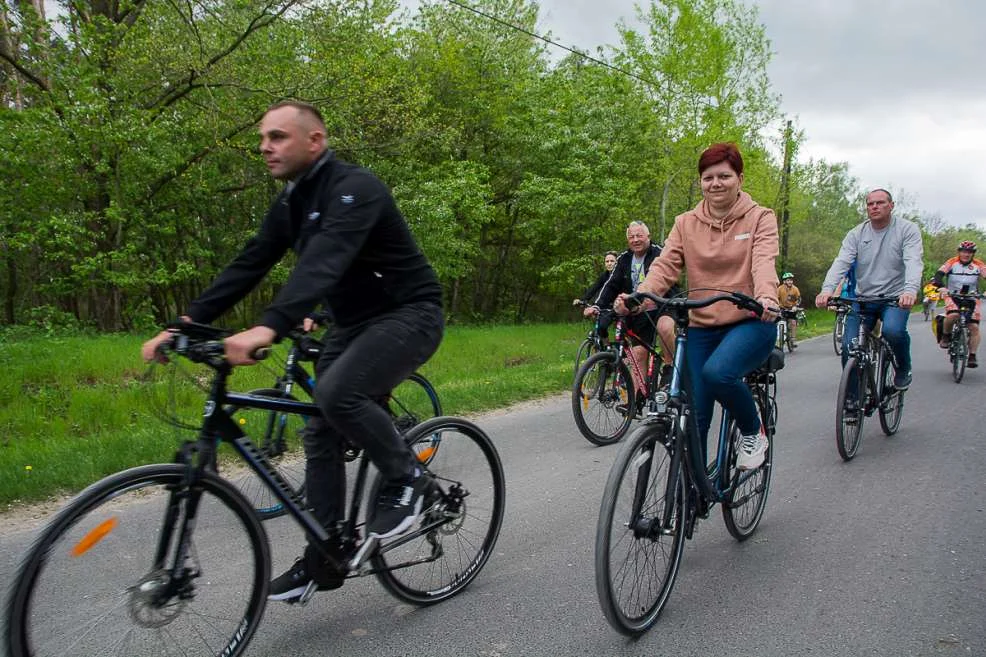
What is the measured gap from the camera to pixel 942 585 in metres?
3.40

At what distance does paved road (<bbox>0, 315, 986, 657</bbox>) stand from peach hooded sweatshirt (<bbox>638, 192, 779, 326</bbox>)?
1.32m

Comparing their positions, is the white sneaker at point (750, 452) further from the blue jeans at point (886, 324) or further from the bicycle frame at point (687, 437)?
the blue jeans at point (886, 324)

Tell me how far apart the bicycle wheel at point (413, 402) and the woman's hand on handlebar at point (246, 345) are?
197 centimetres

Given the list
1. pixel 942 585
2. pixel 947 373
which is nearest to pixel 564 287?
pixel 947 373

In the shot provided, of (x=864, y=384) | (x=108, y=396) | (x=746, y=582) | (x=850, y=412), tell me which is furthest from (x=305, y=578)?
→ (x=108, y=396)

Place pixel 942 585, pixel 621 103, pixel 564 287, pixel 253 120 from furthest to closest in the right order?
1. pixel 564 287
2. pixel 621 103
3. pixel 253 120
4. pixel 942 585

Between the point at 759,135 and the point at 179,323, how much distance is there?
26.4m

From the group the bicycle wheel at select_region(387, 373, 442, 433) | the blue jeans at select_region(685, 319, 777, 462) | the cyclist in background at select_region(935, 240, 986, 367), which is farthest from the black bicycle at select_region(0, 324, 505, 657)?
the cyclist in background at select_region(935, 240, 986, 367)

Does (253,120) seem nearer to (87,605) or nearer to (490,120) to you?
(490,120)

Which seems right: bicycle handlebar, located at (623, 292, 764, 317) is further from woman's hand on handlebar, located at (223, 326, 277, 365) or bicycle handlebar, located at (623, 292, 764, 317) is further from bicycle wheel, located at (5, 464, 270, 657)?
bicycle wheel, located at (5, 464, 270, 657)

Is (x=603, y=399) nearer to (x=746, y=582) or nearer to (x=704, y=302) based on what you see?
(x=746, y=582)

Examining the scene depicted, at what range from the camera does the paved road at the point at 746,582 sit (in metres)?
2.87

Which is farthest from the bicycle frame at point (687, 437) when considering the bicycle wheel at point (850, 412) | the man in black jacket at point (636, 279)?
the man in black jacket at point (636, 279)

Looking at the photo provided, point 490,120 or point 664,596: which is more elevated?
point 490,120
